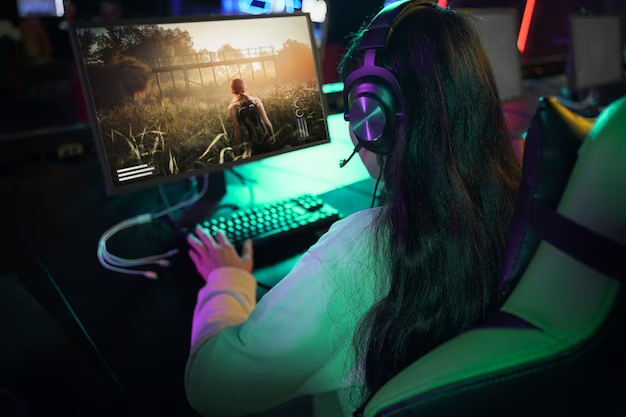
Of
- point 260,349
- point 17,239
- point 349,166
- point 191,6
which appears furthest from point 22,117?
point 260,349

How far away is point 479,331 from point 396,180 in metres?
0.25

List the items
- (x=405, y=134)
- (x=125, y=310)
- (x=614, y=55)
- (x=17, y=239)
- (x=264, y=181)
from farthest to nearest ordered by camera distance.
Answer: (x=614, y=55)
(x=264, y=181)
(x=17, y=239)
(x=125, y=310)
(x=405, y=134)

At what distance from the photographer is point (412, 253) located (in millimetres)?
512

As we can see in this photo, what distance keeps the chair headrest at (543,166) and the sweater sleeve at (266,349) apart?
251 mm

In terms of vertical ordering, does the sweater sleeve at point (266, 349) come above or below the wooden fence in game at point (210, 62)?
below

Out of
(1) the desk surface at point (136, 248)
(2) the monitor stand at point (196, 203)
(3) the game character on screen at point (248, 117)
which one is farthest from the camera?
(2) the monitor stand at point (196, 203)

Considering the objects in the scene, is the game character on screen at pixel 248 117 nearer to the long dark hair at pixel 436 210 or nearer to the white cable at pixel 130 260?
the white cable at pixel 130 260

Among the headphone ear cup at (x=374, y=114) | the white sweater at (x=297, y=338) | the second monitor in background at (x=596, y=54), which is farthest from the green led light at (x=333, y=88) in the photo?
the second monitor in background at (x=596, y=54)

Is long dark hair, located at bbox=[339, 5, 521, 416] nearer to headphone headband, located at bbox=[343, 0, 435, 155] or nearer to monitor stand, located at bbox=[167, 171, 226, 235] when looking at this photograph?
headphone headband, located at bbox=[343, 0, 435, 155]

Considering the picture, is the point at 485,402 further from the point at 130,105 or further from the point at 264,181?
the point at 264,181

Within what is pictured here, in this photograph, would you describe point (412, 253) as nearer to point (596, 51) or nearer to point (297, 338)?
point (297, 338)

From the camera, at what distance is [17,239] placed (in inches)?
41.1

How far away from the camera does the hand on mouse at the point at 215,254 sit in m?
0.81

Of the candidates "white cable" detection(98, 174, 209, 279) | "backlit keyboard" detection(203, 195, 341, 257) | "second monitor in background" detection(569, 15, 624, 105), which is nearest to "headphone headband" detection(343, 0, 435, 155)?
"backlit keyboard" detection(203, 195, 341, 257)
